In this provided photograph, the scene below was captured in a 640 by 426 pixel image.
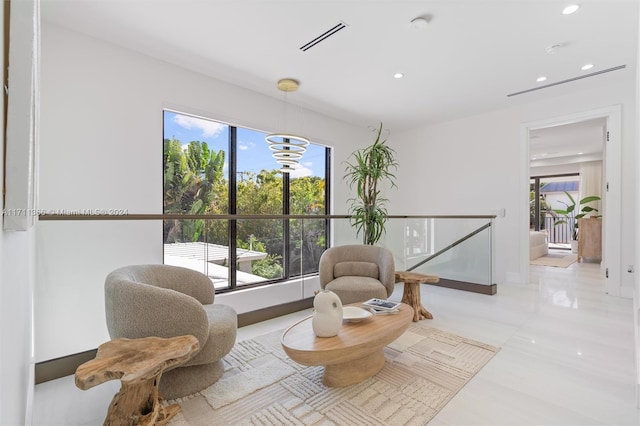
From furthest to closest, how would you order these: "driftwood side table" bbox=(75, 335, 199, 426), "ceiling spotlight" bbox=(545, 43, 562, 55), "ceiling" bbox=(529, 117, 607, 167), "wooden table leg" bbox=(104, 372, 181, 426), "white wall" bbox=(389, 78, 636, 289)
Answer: "ceiling" bbox=(529, 117, 607, 167) → "white wall" bbox=(389, 78, 636, 289) → "ceiling spotlight" bbox=(545, 43, 562, 55) → "wooden table leg" bbox=(104, 372, 181, 426) → "driftwood side table" bbox=(75, 335, 199, 426)

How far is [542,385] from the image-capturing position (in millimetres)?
2064

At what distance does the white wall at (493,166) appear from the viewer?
13.0ft

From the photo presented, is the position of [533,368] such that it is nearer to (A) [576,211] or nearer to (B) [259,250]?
(B) [259,250]

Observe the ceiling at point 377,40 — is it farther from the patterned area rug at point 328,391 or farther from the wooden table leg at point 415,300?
the patterned area rug at point 328,391

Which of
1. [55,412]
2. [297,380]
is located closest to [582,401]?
[297,380]

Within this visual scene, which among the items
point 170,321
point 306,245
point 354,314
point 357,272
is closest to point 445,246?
point 357,272

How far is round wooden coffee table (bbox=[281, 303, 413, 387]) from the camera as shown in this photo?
70.3 inches

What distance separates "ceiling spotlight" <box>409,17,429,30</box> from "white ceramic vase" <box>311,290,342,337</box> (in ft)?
7.79

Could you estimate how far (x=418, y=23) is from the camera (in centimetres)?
260

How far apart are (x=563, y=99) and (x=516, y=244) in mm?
2218

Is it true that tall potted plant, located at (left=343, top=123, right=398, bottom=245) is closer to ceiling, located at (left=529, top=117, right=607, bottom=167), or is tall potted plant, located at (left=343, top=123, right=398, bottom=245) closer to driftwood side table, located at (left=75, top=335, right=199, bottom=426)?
driftwood side table, located at (left=75, top=335, right=199, bottom=426)

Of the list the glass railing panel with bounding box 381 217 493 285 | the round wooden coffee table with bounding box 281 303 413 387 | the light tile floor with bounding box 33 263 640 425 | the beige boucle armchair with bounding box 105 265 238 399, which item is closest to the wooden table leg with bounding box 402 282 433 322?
the light tile floor with bounding box 33 263 640 425

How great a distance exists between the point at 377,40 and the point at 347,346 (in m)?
2.71

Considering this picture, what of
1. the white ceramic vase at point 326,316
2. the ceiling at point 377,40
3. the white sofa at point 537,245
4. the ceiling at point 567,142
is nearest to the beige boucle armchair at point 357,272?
the white ceramic vase at point 326,316
